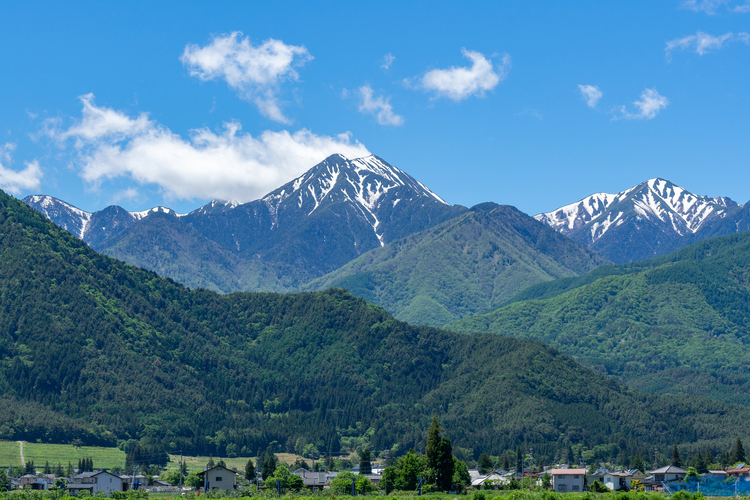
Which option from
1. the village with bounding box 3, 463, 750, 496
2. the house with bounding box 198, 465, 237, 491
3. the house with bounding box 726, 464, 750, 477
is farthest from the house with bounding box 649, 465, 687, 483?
the house with bounding box 198, 465, 237, 491

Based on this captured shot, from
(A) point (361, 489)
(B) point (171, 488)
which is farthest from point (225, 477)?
(A) point (361, 489)

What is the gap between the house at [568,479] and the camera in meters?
182

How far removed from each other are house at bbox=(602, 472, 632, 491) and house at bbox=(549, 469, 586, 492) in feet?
25.1

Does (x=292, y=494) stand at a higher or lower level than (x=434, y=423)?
lower

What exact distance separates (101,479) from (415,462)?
62143 millimetres

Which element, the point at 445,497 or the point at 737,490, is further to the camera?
the point at 445,497

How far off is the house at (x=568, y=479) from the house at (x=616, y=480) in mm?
7652

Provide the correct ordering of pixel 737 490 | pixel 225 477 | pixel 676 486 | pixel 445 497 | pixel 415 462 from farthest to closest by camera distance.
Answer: pixel 225 477, pixel 415 462, pixel 676 486, pixel 445 497, pixel 737 490

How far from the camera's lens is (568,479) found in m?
184

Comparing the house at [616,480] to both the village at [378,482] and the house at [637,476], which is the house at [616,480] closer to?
the village at [378,482]

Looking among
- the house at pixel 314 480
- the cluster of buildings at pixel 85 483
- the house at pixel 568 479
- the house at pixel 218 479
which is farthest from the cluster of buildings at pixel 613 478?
the cluster of buildings at pixel 85 483

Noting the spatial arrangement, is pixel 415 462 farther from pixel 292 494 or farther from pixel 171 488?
pixel 171 488

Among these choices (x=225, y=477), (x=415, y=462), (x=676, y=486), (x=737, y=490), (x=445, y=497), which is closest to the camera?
(x=737, y=490)

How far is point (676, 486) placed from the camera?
16162 centimetres
